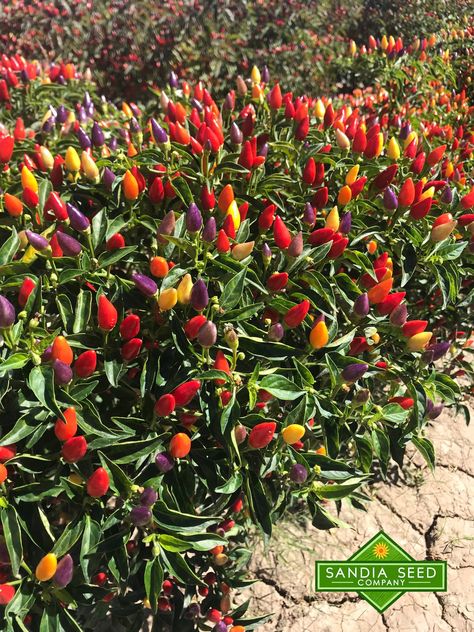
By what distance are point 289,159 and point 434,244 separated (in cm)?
58

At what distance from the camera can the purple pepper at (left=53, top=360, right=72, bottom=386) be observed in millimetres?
1148

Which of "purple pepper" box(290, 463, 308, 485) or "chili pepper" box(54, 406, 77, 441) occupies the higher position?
"chili pepper" box(54, 406, 77, 441)

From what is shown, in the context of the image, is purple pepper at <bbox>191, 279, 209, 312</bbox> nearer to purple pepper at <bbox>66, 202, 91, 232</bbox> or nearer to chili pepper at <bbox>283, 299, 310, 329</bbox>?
chili pepper at <bbox>283, 299, 310, 329</bbox>

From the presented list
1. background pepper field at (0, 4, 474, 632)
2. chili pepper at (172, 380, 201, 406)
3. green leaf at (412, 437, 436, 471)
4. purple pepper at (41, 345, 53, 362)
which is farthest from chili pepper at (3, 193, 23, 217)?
green leaf at (412, 437, 436, 471)

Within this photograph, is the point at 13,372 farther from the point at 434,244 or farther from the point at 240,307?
the point at 434,244

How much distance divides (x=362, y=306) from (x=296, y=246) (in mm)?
237

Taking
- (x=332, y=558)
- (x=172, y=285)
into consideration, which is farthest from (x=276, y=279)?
(x=332, y=558)

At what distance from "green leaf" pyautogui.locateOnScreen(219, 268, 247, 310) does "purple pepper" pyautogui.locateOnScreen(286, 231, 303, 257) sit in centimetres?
19

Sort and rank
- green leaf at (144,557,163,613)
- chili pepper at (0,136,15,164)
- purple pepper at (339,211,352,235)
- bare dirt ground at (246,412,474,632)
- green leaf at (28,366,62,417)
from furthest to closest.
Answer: bare dirt ground at (246,412,474,632), chili pepper at (0,136,15,164), purple pepper at (339,211,352,235), green leaf at (144,557,163,613), green leaf at (28,366,62,417)

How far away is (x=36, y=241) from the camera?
1316 millimetres

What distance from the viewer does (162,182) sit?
5.35 ft

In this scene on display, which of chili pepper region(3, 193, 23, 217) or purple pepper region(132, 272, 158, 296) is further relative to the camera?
chili pepper region(3, 193, 23, 217)

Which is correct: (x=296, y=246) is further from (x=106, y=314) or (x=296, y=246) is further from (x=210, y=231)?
(x=106, y=314)

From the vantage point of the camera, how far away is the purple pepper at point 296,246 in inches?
56.5
